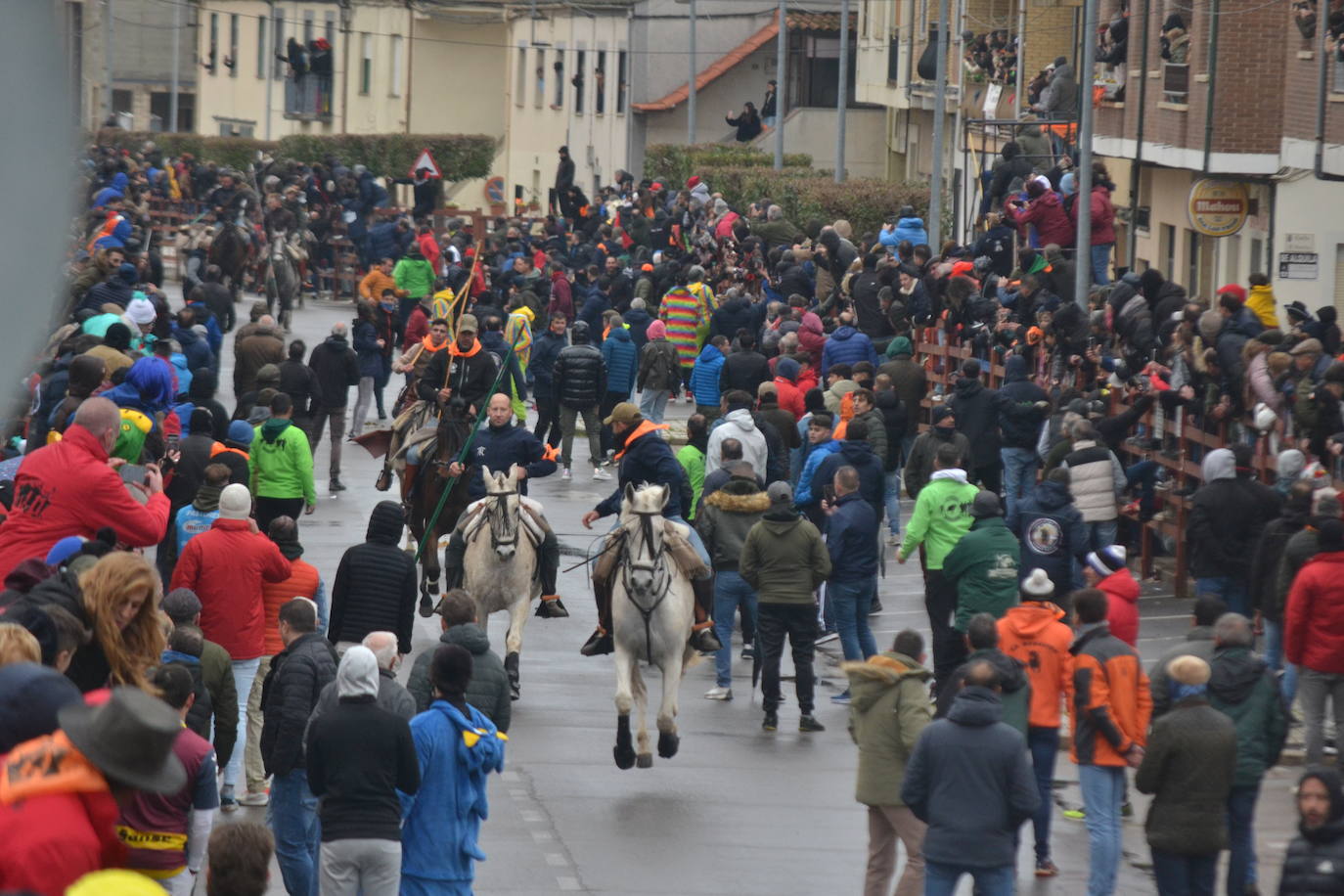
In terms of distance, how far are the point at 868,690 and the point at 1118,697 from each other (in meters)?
1.43

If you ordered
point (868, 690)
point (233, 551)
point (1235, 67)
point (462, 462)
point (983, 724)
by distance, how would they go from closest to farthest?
point (983, 724) → point (868, 690) → point (233, 551) → point (462, 462) → point (1235, 67)

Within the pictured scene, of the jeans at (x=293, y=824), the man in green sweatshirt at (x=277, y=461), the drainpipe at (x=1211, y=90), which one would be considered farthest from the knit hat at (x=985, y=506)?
the drainpipe at (x=1211, y=90)

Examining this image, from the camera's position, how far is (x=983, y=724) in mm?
8469

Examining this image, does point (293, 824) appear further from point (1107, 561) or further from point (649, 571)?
point (1107, 561)

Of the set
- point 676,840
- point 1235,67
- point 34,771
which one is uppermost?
point 1235,67

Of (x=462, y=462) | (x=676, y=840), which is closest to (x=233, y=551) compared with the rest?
(x=676, y=840)

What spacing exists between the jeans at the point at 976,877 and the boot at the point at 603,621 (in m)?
4.84

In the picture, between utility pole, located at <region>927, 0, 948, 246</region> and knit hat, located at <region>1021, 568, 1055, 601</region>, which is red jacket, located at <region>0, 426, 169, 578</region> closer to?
knit hat, located at <region>1021, 568, 1055, 601</region>

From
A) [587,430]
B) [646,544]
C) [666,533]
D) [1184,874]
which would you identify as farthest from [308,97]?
[1184,874]

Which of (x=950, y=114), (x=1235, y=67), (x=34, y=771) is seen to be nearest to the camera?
(x=34, y=771)

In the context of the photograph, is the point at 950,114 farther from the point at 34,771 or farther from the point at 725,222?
the point at 34,771

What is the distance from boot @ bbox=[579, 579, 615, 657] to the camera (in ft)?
43.5

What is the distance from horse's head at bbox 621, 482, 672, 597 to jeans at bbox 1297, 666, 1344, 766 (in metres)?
4.01

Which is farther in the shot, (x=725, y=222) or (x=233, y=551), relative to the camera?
(x=725, y=222)
